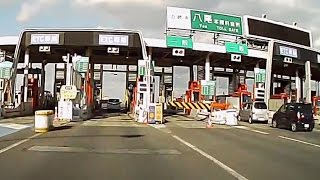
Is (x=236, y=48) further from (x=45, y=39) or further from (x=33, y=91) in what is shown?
(x=33, y=91)

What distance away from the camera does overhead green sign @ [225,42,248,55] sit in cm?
4572

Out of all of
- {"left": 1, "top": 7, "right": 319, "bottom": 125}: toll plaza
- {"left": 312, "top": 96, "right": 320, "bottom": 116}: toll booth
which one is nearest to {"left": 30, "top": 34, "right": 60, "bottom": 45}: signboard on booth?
{"left": 1, "top": 7, "right": 319, "bottom": 125}: toll plaza

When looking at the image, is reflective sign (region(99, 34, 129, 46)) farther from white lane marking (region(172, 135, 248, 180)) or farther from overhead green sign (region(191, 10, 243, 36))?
white lane marking (region(172, 135, 248, 180))

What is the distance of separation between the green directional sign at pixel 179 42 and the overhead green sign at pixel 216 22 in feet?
5.33

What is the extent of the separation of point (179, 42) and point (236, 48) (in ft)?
19.9

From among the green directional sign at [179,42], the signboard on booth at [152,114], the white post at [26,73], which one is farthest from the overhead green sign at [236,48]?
the white post at [26,73]

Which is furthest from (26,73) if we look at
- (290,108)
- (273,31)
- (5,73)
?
(290,108)

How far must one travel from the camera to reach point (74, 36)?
139ft

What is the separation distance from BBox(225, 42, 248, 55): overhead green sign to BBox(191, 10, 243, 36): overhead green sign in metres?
1.28

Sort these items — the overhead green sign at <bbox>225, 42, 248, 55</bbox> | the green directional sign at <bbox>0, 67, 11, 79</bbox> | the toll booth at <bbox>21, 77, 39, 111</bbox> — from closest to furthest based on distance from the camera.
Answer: the green directional sign at <bbox>0, 67, 11, 79</bbox>, the overhead green sign at <bbox>225, 42, 248, 55</bbox>, the toll booth at <bbox>21, 77, 39, 111</bbox>

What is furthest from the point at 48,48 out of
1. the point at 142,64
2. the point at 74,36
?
the point at 142,64

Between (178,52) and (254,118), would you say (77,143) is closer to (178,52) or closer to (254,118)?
(254,118)

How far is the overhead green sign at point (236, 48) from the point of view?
45.7m

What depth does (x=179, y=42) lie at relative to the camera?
142ft
